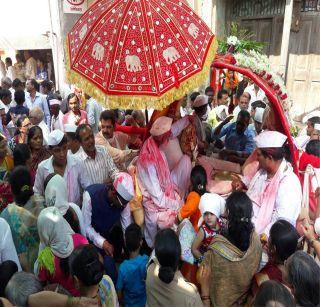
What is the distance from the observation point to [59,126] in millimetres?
6238

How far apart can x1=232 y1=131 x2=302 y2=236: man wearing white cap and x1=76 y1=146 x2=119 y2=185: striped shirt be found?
1685mm

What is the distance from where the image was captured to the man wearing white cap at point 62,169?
380 cm

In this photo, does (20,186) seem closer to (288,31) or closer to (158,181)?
(158,181)

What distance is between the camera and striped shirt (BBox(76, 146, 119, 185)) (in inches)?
156

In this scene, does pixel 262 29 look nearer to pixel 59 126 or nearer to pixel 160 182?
pixel 59 126

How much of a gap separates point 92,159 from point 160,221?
108cm

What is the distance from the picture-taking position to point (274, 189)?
10.6 feet

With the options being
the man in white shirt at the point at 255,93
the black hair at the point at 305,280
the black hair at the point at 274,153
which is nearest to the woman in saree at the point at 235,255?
the black hair at the point at 305,280

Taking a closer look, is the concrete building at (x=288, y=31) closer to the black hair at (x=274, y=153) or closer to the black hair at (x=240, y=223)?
the black hair at (x=274, y=153)

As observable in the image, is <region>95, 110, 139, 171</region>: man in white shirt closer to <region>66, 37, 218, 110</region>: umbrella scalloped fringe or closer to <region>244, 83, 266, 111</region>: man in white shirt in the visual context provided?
<region>66, 37, 218, 110</region>: umbrella scalloped fringe

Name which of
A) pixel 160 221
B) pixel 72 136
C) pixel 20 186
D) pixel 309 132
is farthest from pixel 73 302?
pixel 309 132

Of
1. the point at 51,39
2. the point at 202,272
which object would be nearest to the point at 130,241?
the point at 202,272

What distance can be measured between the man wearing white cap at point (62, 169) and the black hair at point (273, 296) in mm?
2342

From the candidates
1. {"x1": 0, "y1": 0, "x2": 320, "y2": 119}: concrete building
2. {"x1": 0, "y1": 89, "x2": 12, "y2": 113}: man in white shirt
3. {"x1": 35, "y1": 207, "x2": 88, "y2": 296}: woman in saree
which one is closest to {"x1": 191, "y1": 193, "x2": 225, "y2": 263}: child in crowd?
{"x1": 35, "y1": 207, "x2": 88, "y2": 296}: woman in saree
